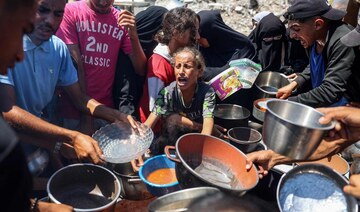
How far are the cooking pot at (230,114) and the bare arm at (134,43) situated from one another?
3.48 feet

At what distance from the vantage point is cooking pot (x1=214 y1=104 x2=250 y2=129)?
377 cm

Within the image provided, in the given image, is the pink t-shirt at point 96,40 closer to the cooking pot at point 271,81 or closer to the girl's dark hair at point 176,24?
the girl's dark hair at point 176,24

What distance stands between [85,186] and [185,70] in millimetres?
1525

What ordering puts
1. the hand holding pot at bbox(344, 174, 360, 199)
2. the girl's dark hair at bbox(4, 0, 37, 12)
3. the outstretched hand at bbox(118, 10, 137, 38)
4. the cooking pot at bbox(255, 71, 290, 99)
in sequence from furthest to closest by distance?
the cooking pot at bbox(255, 71, 290, 99)
the outstretched hand at bbox(118, 10, 137, 38)
the hand holding pot at bbox(344, 174, 360, 199)
the girl's dark hair at bbox(4, 0, 37, 12)

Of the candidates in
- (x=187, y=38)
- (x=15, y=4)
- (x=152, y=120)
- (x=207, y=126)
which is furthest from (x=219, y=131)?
(x=15, y=4)

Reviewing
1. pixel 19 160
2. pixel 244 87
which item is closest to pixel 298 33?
pixel 244 87

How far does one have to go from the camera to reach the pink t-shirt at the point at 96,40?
124 inches

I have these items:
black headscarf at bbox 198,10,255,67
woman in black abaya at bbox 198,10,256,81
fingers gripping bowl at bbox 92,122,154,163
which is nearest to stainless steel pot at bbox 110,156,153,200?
fingers gripping bowl at bbox 92,122,154,163

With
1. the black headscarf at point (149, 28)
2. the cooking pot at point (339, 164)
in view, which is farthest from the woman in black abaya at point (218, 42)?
the cooking pot at point (339, 164)

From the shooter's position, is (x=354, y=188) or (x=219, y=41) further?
(x=219, y=41)

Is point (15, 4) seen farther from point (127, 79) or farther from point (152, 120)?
point (127, 79)

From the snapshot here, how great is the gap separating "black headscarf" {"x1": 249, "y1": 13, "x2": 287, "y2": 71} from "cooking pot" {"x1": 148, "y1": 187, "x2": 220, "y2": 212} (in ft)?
12.8

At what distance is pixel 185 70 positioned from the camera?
314cm

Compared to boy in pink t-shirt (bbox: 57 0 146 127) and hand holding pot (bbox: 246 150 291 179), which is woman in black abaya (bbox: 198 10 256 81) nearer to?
boy in pink t-shirt (bbox: 57 0 146 127)
